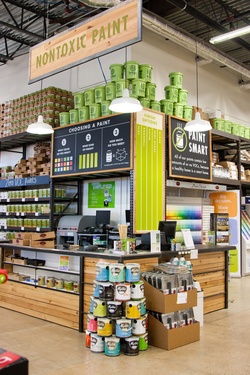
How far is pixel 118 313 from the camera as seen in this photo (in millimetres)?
4164

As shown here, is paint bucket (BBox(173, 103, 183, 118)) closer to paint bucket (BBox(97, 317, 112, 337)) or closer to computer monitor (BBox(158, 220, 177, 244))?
computer monitor (BBox(158, 220, 177, 244))

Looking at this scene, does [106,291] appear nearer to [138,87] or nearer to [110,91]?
[138,87]

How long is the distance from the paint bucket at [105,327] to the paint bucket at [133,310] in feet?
0.67

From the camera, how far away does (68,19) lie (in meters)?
8.73

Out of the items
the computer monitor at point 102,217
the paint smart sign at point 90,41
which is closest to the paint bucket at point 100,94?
the computer monitor at point 102,217

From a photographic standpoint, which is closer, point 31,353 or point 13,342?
point 31,353

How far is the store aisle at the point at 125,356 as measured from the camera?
3689 millimetres

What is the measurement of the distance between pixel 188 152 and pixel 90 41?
406 cm

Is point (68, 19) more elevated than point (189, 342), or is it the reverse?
point (68, 19)

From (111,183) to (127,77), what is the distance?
226cm

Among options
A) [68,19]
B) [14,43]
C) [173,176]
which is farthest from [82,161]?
[14,43]

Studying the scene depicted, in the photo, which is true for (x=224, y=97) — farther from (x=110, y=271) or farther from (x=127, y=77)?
(x=110, y=271)

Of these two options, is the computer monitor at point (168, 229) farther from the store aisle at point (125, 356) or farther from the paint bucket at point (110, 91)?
the paint bucket at point (110, 91)

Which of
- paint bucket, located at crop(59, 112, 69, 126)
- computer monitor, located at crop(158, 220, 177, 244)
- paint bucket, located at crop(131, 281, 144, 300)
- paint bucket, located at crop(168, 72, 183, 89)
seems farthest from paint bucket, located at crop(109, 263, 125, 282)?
paint bucket, located at crop(168, 72, 183, 89)
